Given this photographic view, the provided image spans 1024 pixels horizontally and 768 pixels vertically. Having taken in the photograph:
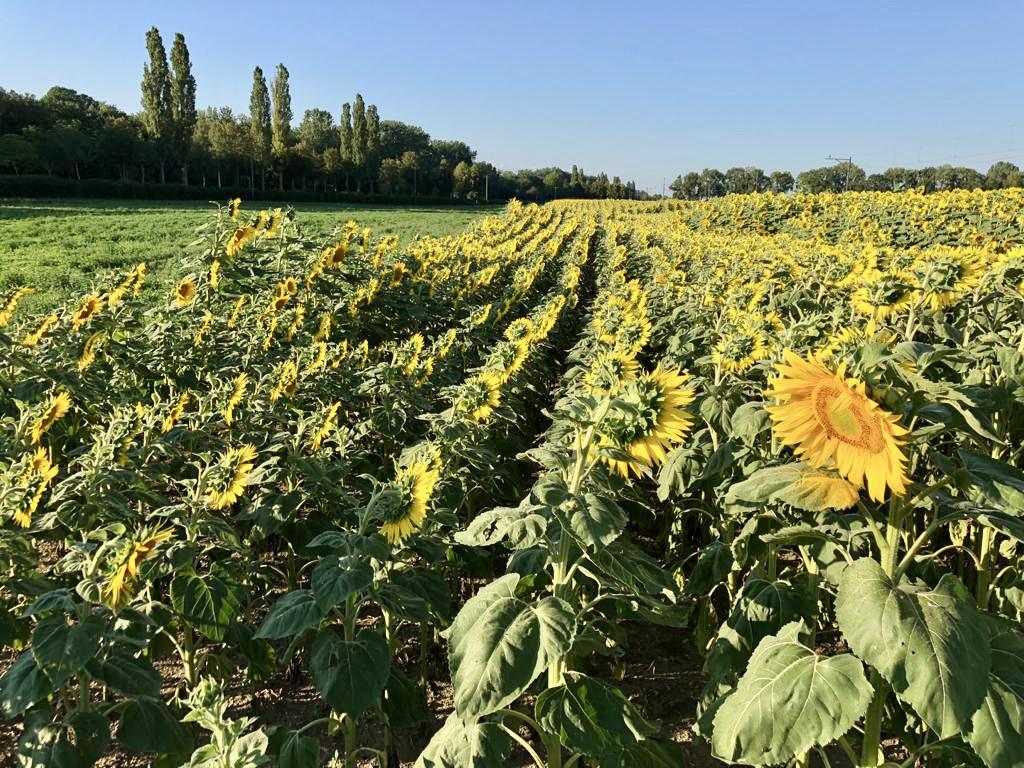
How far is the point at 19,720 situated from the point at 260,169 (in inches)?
2566

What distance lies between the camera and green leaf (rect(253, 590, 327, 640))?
176 centimetres

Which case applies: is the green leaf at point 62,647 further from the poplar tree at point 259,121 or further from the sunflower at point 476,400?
the poplar tree at point 259,121

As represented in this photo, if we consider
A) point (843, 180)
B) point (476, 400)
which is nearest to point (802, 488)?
point (476, 400)

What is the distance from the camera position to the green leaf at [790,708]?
1.35m

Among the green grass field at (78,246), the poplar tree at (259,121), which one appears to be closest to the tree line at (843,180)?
the green grass field at (78,246)

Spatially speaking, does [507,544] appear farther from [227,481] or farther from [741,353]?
[741,353]

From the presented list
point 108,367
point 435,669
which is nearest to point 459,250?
point 108,367

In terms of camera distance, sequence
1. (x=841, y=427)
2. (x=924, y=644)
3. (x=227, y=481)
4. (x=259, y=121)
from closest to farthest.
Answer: (x=924, y=644) < (x=841, y=427) < (x=227, y=481) < (x=259, y=121)

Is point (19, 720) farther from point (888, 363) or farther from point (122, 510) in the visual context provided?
point (888, 363)

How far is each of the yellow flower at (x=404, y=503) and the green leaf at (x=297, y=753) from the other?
622 millimetres

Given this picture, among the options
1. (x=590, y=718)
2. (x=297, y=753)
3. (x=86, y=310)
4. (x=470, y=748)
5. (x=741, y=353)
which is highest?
(x=86, y=310)

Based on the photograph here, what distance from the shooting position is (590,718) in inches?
65.6

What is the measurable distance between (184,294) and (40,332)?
1.05 m

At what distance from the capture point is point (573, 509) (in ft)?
5.28
